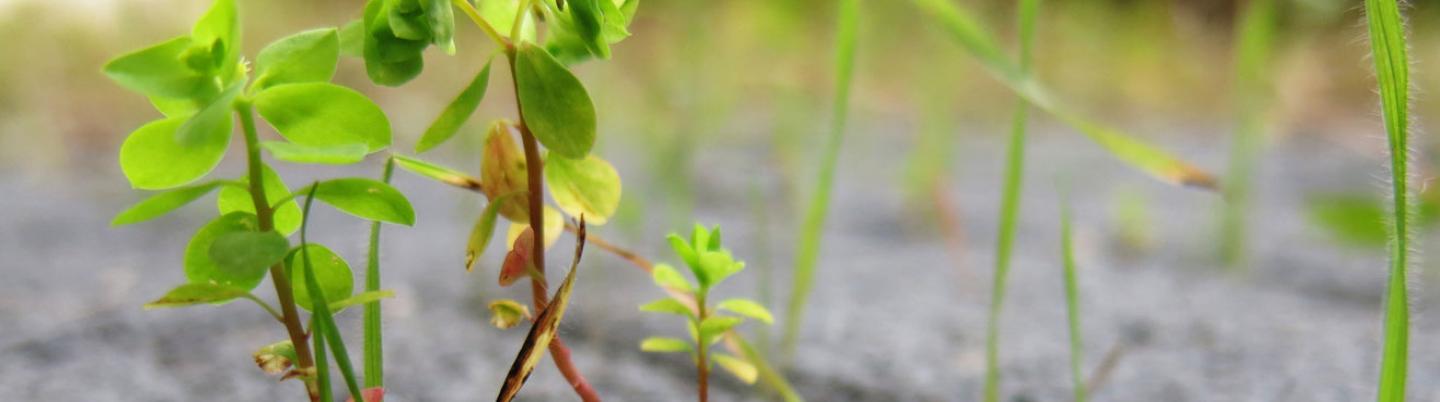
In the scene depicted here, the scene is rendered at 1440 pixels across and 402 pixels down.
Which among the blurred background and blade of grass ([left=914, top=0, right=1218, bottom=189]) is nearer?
blade of grass ([left=914, top=0, right=1218, bottom=189])

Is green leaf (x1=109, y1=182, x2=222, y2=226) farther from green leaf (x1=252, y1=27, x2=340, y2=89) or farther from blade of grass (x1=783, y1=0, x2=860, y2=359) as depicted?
blade of grass (x1=783, y1=0, x2=860, y2=359)

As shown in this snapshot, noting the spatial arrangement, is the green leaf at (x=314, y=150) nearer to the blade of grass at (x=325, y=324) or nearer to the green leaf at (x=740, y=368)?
the blade of grass at (x=325, y=324)

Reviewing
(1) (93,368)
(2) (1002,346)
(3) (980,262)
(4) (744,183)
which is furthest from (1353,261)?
(1) (93,368)

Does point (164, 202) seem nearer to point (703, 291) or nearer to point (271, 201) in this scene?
point (271, 201)

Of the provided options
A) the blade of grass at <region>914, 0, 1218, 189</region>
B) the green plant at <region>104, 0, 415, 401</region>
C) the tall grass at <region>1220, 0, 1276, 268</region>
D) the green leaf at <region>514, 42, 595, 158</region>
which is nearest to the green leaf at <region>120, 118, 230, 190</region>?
the green plant at <region>104, 0, 415, 401</region>

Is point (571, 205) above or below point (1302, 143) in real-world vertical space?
below

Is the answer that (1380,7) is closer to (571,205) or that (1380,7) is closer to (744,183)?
(571,205)
